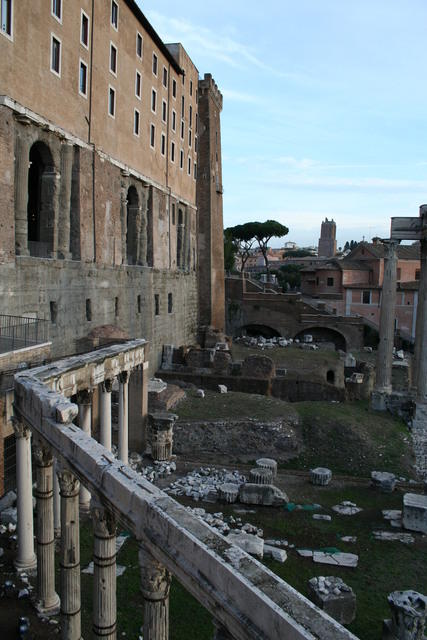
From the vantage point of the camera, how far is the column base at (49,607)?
22.4ft

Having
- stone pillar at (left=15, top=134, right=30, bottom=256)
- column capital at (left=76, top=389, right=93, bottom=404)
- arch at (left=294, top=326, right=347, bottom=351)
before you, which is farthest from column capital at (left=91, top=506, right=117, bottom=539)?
arch at (left=294, top=326, right=347, bottom=351)

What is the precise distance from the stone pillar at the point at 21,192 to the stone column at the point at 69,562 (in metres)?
8.27

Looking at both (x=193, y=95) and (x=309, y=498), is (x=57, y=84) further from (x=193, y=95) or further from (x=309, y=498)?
(x=193, y=95)

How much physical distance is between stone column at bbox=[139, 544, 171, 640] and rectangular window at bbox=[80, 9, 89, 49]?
1543cm

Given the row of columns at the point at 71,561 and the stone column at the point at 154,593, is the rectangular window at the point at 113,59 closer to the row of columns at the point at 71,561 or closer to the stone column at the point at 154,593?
the row of columns at the point at 71,561

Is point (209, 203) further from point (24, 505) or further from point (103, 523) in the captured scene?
point (103, 523)

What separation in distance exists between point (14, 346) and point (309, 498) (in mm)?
6589

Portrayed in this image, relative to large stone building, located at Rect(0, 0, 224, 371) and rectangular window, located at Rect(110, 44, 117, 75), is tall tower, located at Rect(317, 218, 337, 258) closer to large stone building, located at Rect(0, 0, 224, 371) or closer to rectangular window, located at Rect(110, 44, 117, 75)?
large stone building, located at Rect(0, 0, 224, 371)

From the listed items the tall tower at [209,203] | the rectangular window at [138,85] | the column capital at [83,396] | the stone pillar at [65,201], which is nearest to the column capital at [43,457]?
the column capital at [83,396]

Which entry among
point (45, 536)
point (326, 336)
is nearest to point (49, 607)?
point (45, 536)

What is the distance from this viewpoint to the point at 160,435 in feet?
42.2

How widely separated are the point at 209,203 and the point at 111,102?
38.9ft

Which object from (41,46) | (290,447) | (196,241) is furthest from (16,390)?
(196,241)

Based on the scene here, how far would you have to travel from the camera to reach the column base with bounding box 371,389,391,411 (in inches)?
699
